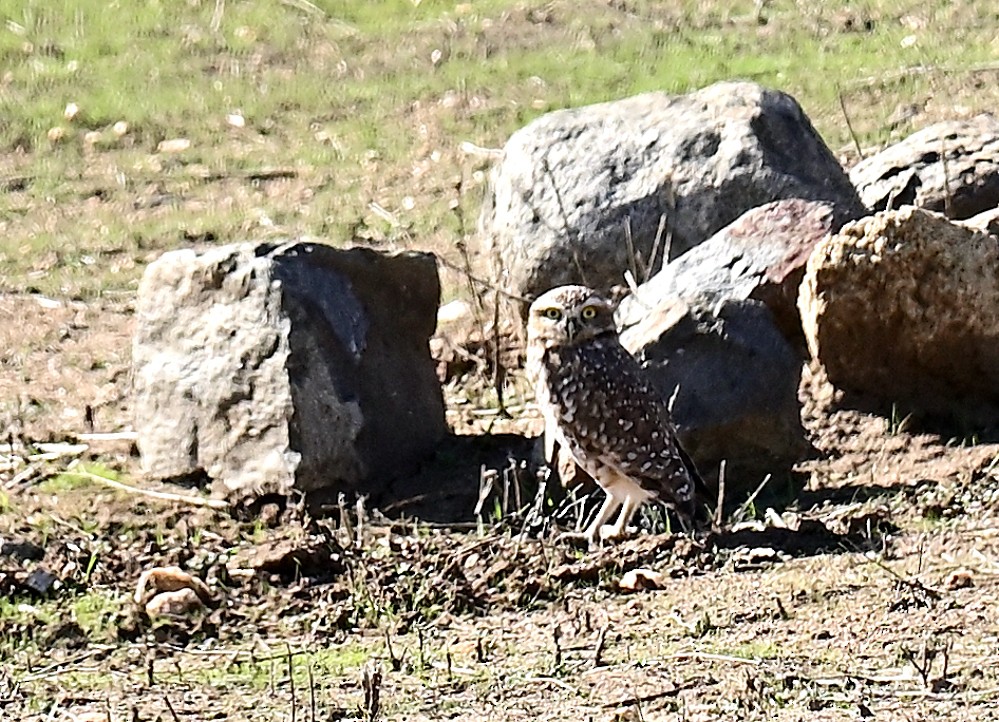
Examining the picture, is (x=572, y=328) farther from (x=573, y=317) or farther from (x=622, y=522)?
(x=622, y=522)

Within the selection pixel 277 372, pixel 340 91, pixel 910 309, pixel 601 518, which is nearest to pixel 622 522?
pixel 601 518

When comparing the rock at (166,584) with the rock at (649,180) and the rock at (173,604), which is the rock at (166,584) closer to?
the rock at (173,604)

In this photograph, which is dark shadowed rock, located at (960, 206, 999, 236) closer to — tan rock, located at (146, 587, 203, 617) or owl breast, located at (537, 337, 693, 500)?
owl breast, located at (537, 337, 693, 500)

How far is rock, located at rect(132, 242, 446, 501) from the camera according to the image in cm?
781

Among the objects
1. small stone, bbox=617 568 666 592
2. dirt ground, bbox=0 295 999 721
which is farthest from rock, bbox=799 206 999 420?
small stone, bbox=617 568 666 592

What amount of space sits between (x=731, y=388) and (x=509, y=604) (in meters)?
1.73

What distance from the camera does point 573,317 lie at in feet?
25.5

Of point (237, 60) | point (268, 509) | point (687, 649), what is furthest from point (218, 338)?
point (237, 60)

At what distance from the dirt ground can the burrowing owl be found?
236 millimetres

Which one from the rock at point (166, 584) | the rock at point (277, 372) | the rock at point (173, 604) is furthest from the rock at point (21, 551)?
the rock at point (277, 372)

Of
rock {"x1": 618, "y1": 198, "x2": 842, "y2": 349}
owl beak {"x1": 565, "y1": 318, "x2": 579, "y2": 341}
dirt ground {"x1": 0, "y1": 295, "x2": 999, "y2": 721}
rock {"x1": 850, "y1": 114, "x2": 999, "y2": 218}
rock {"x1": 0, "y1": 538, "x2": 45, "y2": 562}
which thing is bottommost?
dirt ground {"x1": 0, "y1": 295, "x2": 999, "y2": 721}

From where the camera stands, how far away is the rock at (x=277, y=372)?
781 centimetres

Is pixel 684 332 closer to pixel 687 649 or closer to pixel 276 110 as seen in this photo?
pixel 687 649

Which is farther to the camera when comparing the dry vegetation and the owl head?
the owl head
